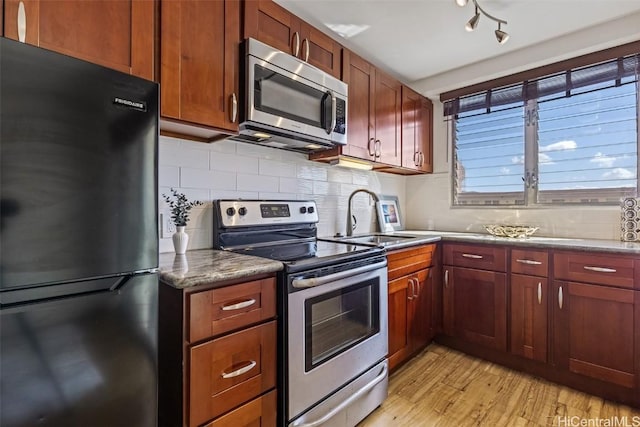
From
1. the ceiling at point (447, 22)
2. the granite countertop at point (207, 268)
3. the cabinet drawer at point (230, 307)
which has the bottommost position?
the cabinet drawer at point (230, 307)

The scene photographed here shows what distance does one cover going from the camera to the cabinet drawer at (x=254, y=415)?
3.95 ft

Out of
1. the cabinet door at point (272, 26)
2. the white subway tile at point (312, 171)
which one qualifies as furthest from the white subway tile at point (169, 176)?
the white subway tile at point (312, 171)

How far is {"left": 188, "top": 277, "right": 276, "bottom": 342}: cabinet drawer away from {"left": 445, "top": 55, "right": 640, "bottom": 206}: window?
2.38 m

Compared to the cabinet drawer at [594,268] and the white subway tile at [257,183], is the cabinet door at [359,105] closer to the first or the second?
the white subway tile at [257,183]

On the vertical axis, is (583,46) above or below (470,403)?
above

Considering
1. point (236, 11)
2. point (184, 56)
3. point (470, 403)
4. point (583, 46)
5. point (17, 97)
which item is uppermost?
point (583, 46)

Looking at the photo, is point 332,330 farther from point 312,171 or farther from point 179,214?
point 312,171

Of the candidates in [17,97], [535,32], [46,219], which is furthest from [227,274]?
[535,32]

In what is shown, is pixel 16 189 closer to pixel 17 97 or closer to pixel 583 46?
pixel 17 97

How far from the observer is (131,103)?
992mm

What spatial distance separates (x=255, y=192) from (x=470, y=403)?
1777 millimetres

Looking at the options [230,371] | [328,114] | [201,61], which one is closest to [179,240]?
[230,371]

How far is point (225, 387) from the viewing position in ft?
3.92

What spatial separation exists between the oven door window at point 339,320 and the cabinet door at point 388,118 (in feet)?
3.76
